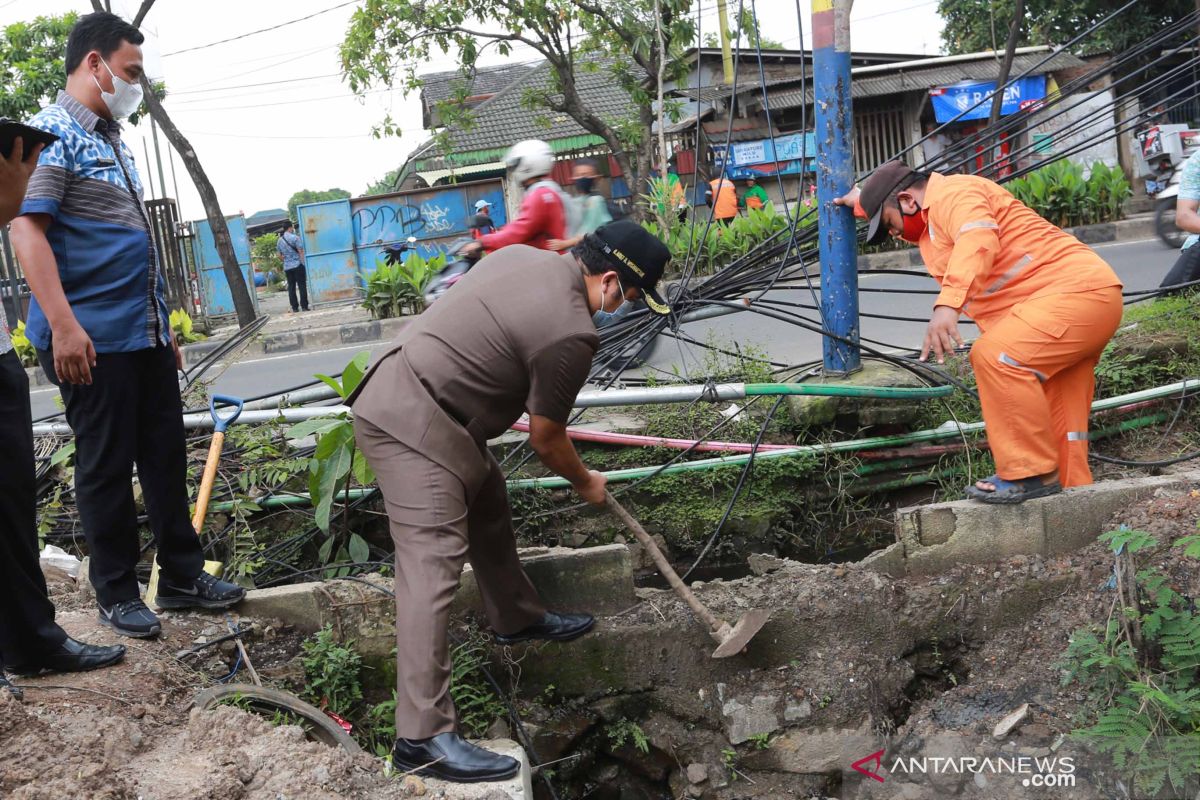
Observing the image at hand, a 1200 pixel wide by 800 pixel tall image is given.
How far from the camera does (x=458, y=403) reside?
2.91 metres

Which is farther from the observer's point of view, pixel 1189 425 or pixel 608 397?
pixel 1189 425

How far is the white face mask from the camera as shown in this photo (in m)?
3.15

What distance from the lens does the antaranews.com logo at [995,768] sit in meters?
3.04

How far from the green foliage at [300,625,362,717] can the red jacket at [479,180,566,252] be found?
9.18 ft

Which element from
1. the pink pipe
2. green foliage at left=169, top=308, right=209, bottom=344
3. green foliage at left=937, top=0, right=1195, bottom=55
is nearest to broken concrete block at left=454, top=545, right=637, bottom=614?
the pink pipe

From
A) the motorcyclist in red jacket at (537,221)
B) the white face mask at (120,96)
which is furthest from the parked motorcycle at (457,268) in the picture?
the white face mask at (120,96)

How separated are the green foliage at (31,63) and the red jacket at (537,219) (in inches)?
478

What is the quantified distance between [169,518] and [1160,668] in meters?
3.24

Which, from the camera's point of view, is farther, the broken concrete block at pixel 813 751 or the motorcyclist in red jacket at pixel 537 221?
the motorcyclist in red jacket at pixel 537 221

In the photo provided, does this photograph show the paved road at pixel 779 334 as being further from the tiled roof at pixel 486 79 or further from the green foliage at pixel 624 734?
the tiled roof at pixel 486 79

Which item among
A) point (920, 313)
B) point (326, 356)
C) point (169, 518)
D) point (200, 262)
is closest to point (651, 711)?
point (169, 518)

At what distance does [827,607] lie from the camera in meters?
3.72

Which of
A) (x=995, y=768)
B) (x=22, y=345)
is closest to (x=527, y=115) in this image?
(x=22, y=345)

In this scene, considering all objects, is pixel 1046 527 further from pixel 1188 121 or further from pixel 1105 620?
pixel 1188 121
